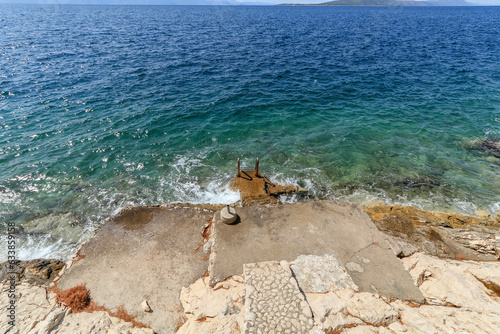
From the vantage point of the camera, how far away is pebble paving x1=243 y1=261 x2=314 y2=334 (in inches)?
256

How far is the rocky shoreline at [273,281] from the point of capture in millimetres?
6938

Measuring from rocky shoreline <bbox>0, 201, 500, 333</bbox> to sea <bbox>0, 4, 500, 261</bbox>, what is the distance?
13.7ft

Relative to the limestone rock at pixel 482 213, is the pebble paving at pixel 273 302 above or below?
above

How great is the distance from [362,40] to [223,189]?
5944 centimetres

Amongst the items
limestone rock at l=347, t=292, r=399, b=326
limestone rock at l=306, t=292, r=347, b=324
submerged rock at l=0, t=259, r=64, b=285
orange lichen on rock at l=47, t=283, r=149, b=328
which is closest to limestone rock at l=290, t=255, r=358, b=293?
limestone rock at l=306, t=292, r=347, b=324

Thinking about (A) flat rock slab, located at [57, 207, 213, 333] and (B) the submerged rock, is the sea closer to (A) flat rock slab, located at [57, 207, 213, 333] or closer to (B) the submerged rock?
(B) the submerged rock

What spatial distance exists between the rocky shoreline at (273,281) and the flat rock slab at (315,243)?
5 centimetres

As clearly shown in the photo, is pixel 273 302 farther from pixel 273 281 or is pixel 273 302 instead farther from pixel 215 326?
pixel 215 326

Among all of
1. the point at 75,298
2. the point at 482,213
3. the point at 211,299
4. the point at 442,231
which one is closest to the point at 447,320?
the point at 442,231

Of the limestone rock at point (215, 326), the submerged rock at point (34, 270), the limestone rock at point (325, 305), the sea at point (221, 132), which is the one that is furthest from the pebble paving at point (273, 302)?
the submerged rock at point (34, 270)

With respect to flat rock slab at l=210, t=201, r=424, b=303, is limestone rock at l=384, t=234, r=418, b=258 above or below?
below

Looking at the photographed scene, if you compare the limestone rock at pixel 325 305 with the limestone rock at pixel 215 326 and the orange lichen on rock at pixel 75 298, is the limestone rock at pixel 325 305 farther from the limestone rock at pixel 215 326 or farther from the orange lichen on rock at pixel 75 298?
the orange lichen on rock at pixel 75 298

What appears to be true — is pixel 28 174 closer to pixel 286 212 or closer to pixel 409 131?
pixel 286 212

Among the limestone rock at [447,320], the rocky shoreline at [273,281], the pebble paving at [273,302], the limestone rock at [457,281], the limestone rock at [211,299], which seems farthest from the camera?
the limestone rock at [457,281]
